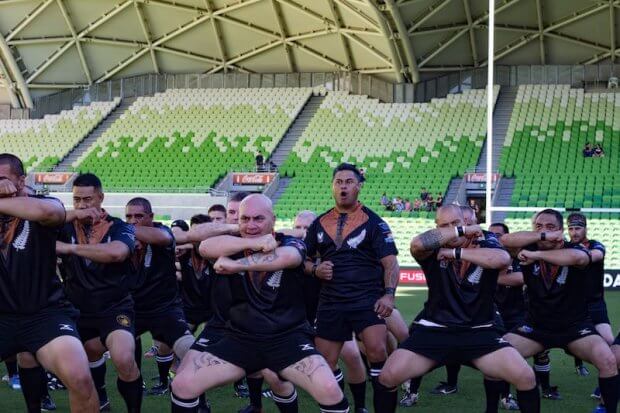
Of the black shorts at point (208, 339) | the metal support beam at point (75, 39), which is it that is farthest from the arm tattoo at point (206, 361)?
the metal support beam at point (75, 39)

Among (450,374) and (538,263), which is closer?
(538,263)

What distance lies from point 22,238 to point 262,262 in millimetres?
1841

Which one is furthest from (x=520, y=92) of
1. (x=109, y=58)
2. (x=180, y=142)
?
(x=109, y=58)

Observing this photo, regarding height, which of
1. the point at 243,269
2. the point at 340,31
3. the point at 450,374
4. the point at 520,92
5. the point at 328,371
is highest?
the point at 340,31

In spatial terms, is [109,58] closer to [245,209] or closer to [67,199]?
[67,199]

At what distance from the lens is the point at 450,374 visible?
39.2 feet

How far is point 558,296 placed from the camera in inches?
398

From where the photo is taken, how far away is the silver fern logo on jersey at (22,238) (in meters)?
7.74

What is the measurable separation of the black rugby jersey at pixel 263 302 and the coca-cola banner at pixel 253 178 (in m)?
30.1

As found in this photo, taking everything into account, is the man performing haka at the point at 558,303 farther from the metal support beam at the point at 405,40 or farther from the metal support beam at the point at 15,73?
the metal support beam at the point at 15,73

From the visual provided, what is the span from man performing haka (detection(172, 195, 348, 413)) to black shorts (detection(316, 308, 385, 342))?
5.96 feet

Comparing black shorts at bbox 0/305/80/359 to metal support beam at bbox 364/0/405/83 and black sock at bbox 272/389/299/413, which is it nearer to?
black sock at bbox 272/389/299/413

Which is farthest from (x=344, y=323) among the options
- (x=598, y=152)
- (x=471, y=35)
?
(x=471, y=35)

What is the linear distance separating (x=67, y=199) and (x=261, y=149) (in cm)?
834
